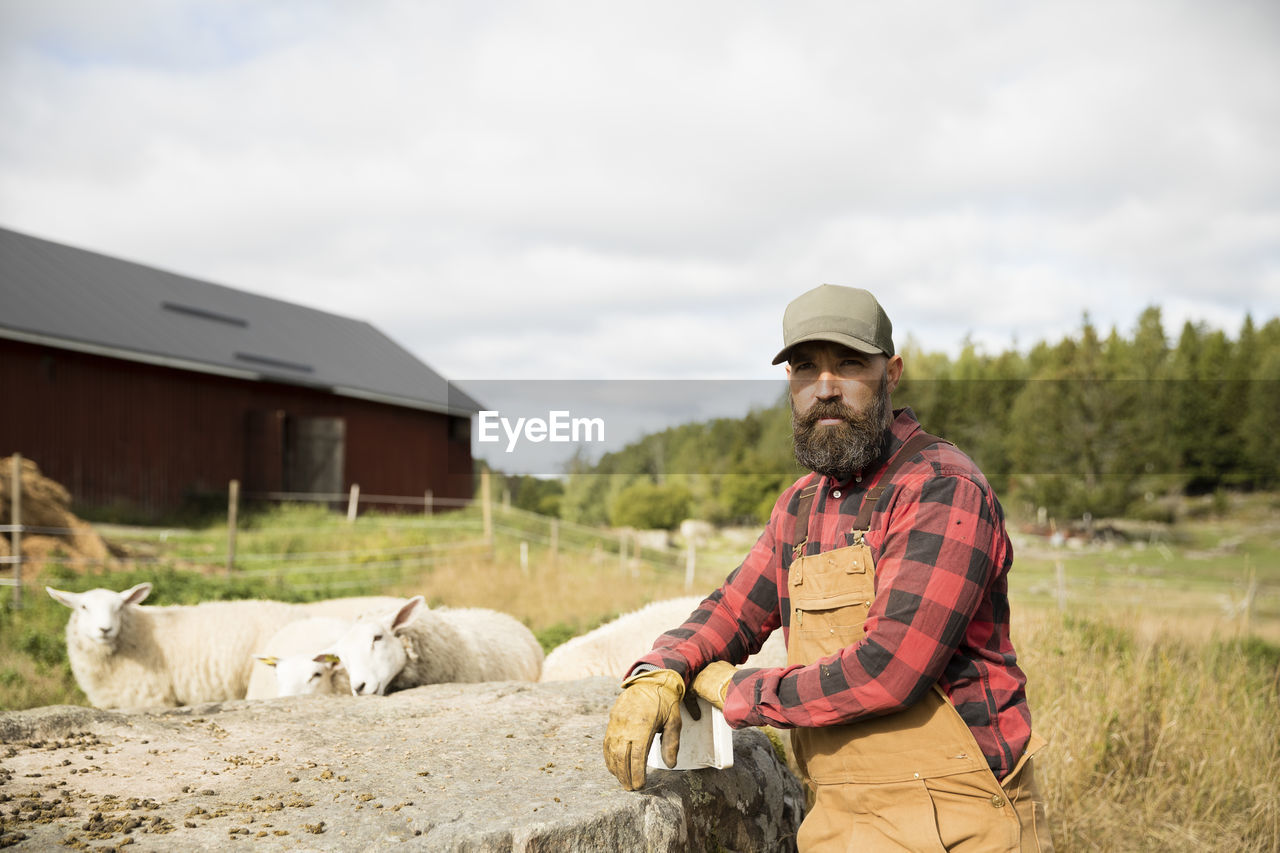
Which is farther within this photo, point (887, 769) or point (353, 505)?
point (353, 505)

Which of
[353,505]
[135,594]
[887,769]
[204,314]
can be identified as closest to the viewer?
[887,769]

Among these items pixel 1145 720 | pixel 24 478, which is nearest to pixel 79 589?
pixel 24 478

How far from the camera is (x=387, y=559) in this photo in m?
16.2

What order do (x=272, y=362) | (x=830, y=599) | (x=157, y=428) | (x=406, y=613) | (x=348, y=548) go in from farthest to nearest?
1. (x=272, y=362)
2. (x=157, y=428)
3. (x=348, y=548)
4. (x=406, y=613)
5. (x=830, y=599)

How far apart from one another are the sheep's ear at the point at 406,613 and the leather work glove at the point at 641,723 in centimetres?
330

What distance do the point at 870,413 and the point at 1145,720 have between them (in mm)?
4747

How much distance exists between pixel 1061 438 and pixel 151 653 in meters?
43.2

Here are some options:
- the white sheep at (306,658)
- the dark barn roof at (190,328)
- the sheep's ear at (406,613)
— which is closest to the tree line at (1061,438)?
the white sheep at (306,658)

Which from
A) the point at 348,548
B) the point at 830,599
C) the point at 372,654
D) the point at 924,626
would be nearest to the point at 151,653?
the point at 372,654

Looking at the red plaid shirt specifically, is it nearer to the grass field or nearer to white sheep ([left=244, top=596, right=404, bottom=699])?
the grass field

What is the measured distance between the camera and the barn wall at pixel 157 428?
1820 cm

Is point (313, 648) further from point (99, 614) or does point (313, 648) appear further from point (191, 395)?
point (191, 395)

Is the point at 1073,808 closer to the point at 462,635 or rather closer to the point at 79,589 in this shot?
the point at 462,635

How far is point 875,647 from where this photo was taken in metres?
2.50
